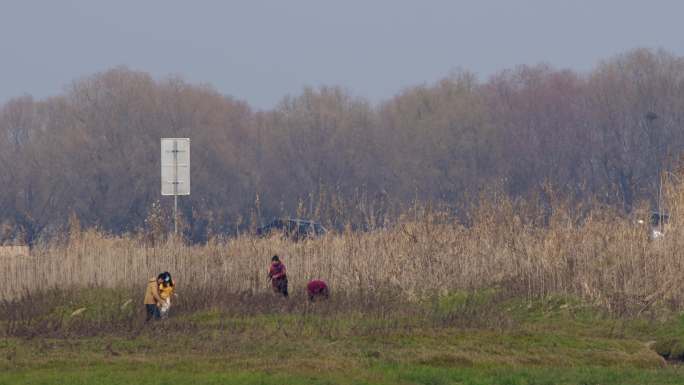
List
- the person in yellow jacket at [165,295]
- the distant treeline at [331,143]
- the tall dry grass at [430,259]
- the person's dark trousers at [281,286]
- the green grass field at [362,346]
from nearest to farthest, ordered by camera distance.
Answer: the green grass field at [362,346] → the person in yellow jacket at [165,295] → the tall dry grass at [430,259] → the person's dark trousers at [281,286] → the distant treeline at [331,143]

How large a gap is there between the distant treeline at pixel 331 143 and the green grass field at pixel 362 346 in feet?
128

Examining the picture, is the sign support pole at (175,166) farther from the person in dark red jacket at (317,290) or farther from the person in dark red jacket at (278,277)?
the person in dark red jacket at (317,290)

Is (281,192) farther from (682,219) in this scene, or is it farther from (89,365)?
(89,365)

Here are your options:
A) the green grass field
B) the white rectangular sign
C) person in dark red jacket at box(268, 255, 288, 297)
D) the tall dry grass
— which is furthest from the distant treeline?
the green grass field

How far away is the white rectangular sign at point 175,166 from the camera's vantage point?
97.4 ft

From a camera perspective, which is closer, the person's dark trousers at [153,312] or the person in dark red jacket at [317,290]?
the person's dark trousers at [153,312]

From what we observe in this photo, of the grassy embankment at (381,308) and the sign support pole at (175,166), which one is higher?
the sign support pole at (175,166)

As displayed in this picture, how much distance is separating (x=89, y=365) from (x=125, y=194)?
→ 164 feet

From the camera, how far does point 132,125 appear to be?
67875mm

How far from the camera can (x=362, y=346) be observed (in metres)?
17.4

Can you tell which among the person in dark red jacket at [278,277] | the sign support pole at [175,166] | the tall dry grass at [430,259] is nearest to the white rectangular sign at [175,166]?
the sign support pole at [175,166]

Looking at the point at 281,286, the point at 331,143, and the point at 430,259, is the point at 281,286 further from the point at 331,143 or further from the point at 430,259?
the point at 331,143

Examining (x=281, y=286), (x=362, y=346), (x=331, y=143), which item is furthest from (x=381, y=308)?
(x=331, y=143)

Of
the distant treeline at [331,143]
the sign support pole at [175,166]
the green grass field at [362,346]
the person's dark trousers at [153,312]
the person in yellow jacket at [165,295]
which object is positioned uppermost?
the distant treeline at [331,143]
